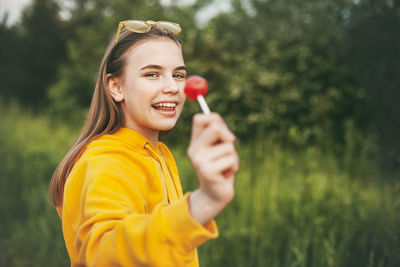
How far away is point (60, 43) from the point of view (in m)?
14.9

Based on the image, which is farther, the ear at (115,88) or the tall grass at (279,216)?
the tall grass at (279,216)

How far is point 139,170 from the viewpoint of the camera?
53.9 inches

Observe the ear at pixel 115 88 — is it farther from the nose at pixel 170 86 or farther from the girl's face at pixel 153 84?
the nose at pixel 170 86

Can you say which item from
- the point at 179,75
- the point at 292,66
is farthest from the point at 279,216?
the point at 292,66

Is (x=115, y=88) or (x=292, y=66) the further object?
(x=292, y=66)

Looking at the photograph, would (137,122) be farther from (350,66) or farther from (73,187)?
(350,66)

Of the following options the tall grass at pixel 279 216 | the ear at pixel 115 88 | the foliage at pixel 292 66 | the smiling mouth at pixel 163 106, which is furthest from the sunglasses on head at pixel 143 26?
the foliage at pixel 292 66

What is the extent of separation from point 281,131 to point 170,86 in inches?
235

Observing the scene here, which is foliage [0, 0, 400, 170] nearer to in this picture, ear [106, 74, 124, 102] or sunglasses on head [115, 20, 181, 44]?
sunglasses on head [115, 20, 181, 44]

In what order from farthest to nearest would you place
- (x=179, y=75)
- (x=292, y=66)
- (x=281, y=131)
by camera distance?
(x=292, y=66) < (x=281, y=131) < (x=179, y=75)

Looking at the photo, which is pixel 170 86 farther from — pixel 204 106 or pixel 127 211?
pixel 127 211

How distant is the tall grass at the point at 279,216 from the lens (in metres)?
2.87

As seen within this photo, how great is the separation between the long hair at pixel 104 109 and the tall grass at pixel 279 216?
72.9 inches

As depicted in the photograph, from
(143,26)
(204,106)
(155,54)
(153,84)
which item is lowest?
(204,106)
